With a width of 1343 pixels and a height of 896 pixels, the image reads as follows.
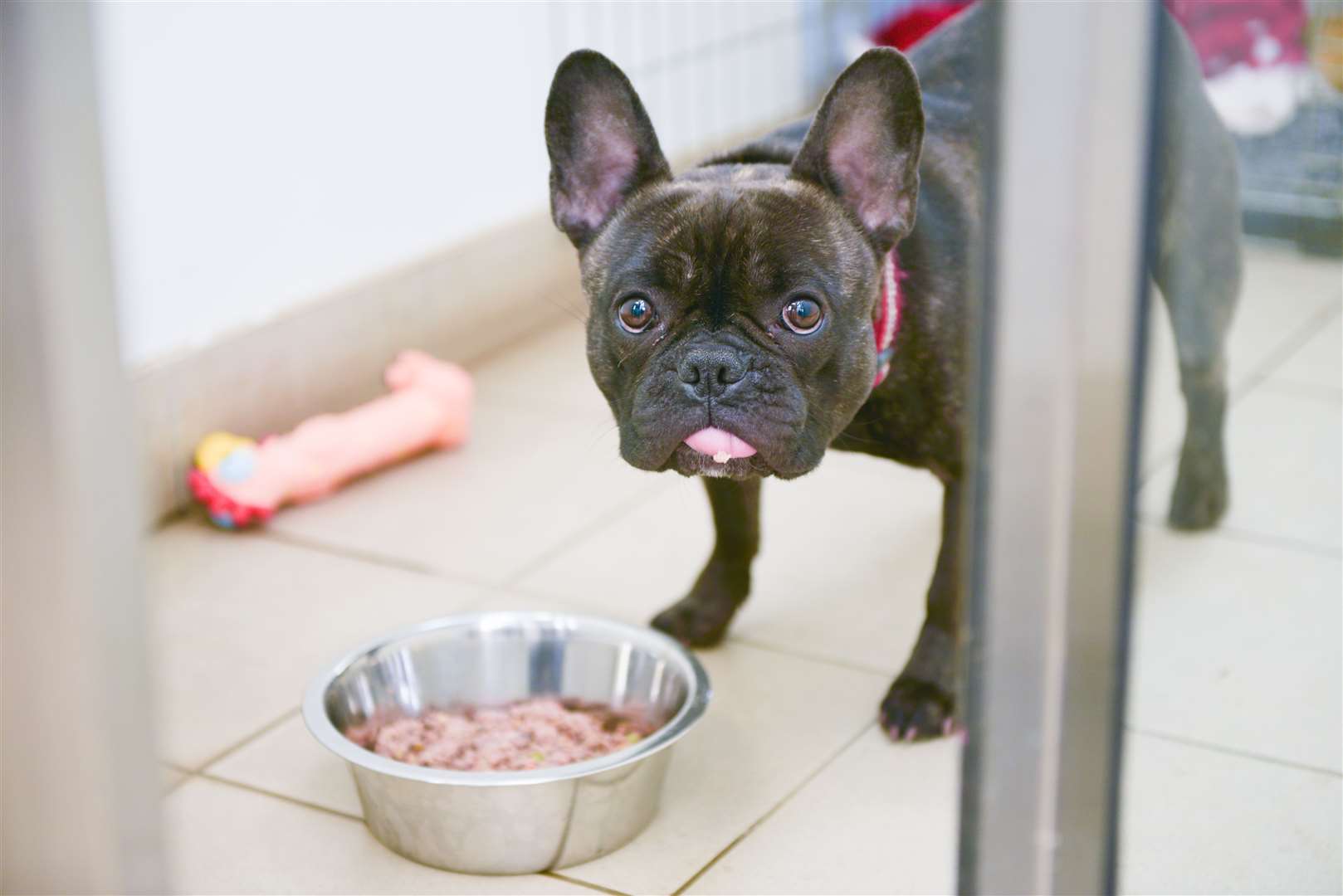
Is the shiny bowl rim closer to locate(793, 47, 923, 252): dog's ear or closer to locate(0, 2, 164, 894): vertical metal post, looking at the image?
locate(793, 47, 923, 252): dog's ear

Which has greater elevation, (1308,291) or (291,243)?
(291,243)

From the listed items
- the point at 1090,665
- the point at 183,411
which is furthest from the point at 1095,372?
the point at 183,411

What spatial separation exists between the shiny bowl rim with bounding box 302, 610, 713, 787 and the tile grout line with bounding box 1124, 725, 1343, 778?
1.71 ft

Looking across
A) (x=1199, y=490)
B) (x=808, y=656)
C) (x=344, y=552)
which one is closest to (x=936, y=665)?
(x=808, y=656)

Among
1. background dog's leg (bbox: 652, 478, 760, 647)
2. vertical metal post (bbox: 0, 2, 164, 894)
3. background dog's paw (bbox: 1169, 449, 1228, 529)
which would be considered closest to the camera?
vertical metal post (bbox: 0, 2, 164, 894)

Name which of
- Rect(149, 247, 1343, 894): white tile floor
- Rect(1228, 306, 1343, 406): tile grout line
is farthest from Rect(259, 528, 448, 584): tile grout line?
Rect(1228, 306, 1343, 406): tile grout line

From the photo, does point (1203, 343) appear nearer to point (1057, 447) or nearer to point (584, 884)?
point (584, 884)

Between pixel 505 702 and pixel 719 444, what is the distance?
19.1 inches

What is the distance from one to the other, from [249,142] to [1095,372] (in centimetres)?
214

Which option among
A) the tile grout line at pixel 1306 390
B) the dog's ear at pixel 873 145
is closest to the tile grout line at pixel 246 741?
the dog's ear at pixel 873 145

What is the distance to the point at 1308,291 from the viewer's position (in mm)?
3434

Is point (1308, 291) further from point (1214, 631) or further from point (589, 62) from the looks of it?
point (589, 62)

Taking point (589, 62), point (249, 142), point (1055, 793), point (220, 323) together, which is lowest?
point (220, 323)

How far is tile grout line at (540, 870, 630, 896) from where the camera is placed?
1632 millimetres
